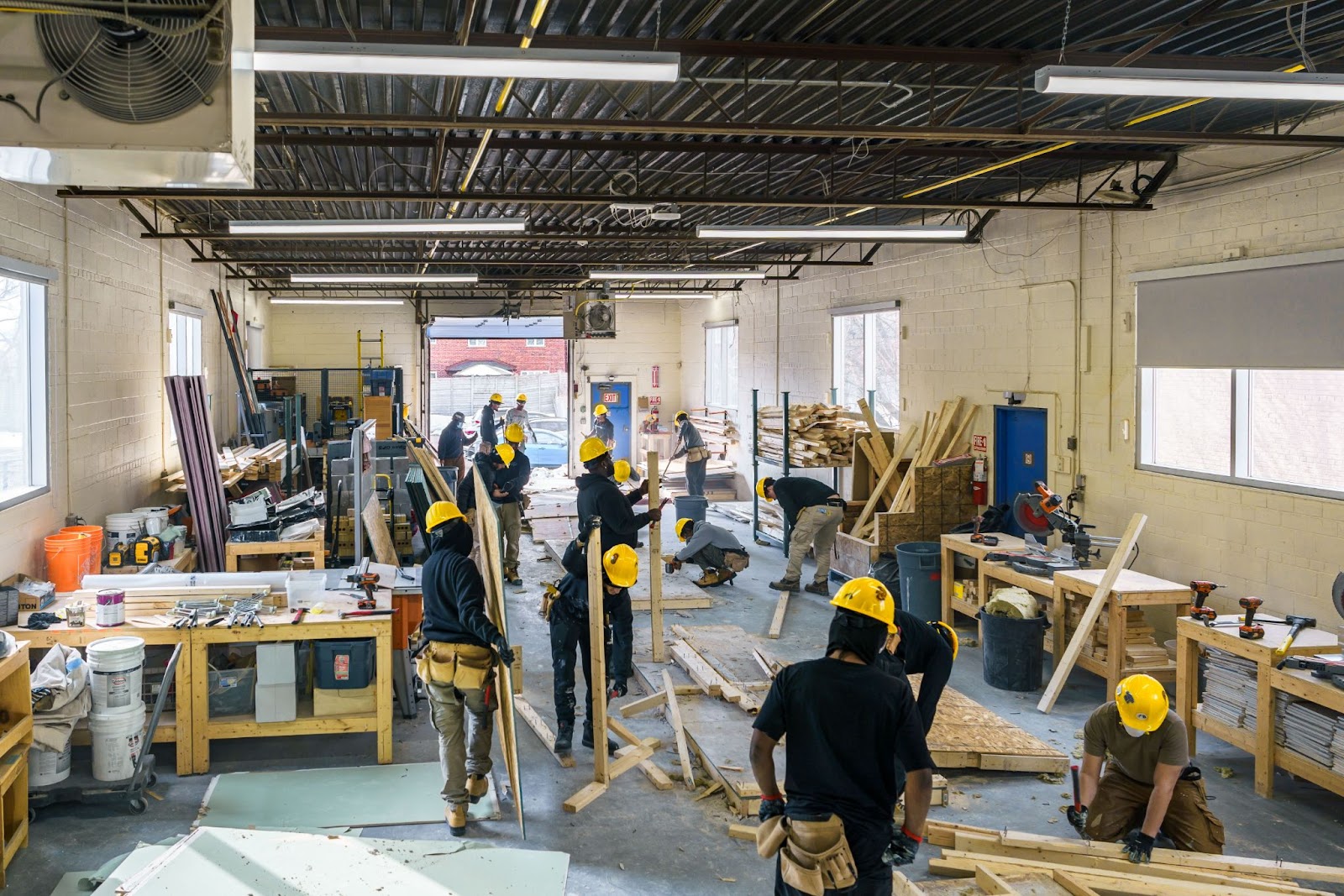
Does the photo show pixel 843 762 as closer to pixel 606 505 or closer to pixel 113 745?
pixel 606 505

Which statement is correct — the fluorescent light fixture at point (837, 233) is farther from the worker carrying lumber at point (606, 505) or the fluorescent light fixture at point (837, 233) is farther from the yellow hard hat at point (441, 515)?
the yellow hard hat at point (441, 515)

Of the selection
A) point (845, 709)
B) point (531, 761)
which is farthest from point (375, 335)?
point (845, 709)

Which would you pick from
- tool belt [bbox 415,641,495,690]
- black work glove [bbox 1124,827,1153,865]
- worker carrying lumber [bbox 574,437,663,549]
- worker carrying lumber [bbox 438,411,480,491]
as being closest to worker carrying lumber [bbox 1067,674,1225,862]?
black work glove [bbox 1124,827,1153,865]

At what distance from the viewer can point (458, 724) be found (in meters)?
6.26

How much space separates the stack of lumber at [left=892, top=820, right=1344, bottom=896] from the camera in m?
4.89

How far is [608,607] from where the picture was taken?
768 cm

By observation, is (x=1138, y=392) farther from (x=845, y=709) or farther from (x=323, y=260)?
(x=323, y=260)

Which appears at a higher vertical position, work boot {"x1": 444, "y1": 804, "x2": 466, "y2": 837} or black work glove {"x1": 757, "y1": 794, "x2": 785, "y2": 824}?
black work glove {"x1": 757, "y1": 794, "x2": 785, "y2": 824}

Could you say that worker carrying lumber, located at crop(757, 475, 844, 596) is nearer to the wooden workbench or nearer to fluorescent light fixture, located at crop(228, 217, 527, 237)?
fluorescent light fixture, located at crop(228, 217, 527, 237)

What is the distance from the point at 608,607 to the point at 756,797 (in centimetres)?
199

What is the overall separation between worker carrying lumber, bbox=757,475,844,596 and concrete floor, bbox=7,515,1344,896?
4.62 metres

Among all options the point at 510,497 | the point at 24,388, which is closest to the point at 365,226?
the point at 24,388

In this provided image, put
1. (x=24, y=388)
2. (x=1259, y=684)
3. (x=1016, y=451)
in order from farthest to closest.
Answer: (x=1016, y=451), (x=24, y=388), (x=1259, y=684)

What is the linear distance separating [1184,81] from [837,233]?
210 inches
